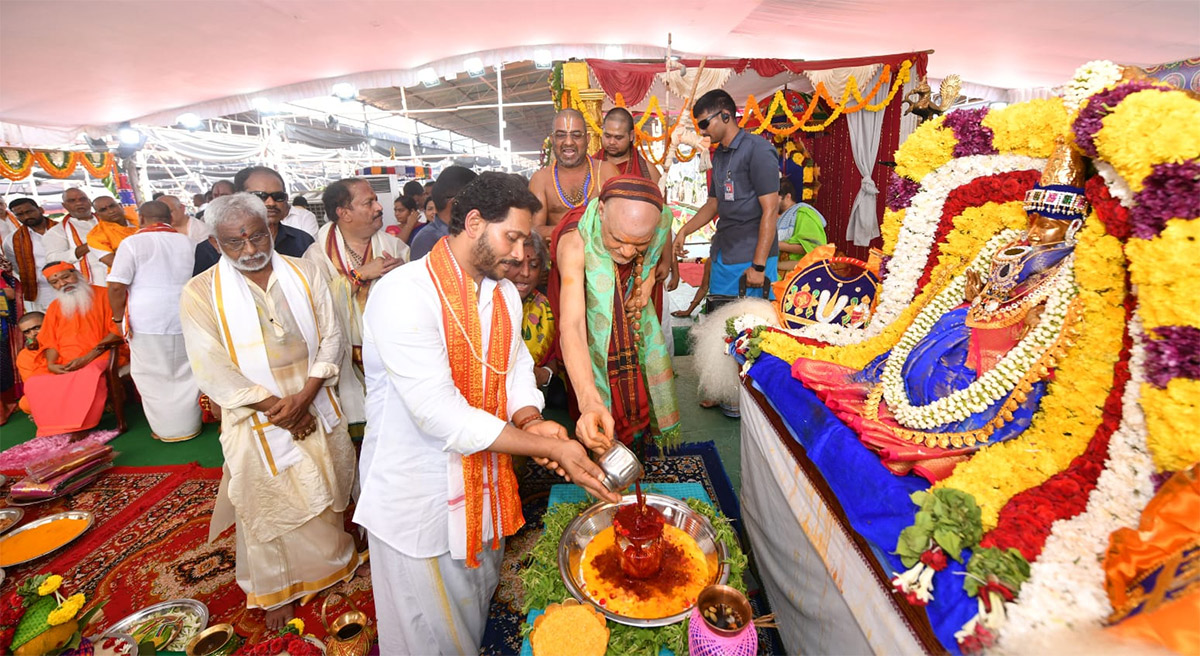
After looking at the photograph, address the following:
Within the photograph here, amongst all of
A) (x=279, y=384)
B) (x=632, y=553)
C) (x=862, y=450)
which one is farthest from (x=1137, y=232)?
(x=279, y=384)

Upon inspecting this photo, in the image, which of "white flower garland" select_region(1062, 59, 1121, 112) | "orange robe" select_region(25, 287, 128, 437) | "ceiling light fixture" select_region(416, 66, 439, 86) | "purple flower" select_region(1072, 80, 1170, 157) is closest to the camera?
"purple flower" select_region(1072, 80, 1170, 157)

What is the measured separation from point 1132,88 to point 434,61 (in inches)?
353

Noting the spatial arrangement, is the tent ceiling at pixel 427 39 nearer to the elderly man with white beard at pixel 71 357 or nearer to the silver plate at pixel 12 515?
the elderly man with white beard at pixel 71 357

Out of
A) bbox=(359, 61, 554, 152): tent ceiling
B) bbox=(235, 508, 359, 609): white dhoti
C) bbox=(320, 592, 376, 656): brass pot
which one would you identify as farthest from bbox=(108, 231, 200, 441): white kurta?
bbox=(359, 61, 554, 152): tent ceiling

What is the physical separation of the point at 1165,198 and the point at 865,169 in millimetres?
7466

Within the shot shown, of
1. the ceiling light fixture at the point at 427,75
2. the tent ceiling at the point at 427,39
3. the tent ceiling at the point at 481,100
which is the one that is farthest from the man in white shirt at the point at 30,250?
the tent ceiling at the point at 481,100

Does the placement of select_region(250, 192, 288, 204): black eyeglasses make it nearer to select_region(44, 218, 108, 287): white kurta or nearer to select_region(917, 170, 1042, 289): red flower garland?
select_region(44, 218, 108, 287): white kurta

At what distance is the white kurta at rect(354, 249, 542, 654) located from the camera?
64.7 inches

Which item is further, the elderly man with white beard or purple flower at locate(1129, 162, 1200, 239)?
the elderly man with white beard

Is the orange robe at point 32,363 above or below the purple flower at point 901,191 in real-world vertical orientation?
below

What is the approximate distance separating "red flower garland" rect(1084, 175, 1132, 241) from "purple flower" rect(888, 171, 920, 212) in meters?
1.14

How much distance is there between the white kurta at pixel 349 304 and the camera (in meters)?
3.08

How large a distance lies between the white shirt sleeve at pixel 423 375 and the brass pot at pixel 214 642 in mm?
1739

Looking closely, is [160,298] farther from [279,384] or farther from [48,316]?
[279,384]
